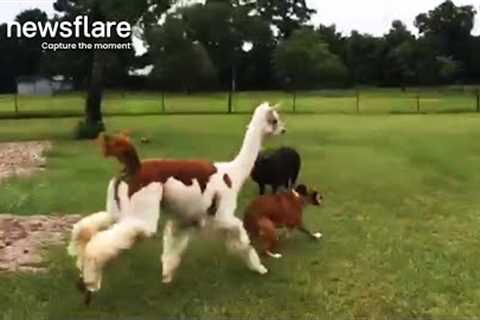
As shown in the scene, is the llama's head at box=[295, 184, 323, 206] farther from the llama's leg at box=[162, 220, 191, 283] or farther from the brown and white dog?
the llama's leg at box=[162, 220, 191, 283]

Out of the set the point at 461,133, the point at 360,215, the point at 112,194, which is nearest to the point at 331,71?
the point at 461,133

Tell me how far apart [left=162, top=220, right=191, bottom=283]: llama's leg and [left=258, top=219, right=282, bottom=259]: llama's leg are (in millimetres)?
1017

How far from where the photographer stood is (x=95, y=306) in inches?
225

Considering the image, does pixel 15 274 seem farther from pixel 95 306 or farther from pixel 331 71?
pixel 331 71

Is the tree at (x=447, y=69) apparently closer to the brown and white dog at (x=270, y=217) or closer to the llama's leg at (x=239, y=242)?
the brown and white dog at (x=270, y=217)

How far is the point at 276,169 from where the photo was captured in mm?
10023

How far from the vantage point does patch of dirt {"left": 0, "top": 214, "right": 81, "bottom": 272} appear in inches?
275

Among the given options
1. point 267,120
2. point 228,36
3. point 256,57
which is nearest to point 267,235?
point 267,120

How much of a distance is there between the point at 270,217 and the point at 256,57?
58904 mm

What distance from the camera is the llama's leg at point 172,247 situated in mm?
6234

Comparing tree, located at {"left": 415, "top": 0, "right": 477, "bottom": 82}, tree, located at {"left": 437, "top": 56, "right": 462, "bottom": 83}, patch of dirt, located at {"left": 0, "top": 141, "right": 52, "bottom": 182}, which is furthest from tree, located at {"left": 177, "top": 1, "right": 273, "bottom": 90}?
patch of dirt, located at {"left": 0, "top": 141, "right": 52, "bottom": 182}

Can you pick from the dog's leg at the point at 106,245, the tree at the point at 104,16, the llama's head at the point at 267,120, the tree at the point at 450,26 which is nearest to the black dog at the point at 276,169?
the llama's head at the point at 267,120

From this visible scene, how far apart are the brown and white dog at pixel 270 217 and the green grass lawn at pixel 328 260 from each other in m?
0.22

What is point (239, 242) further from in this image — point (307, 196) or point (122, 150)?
Result: point (307, 196)
